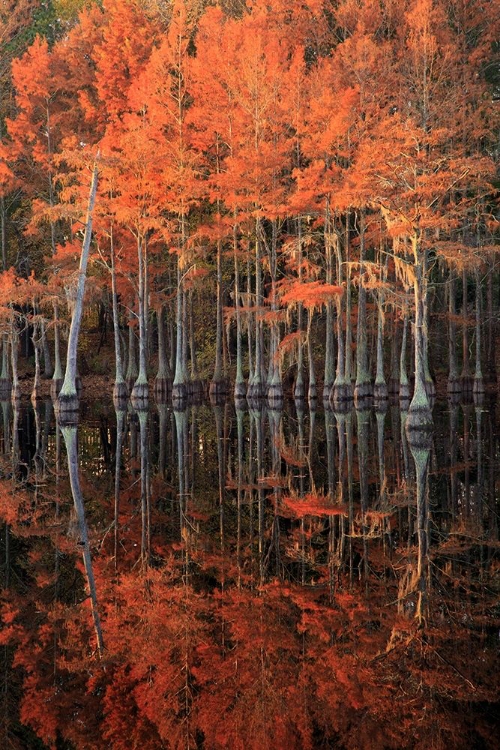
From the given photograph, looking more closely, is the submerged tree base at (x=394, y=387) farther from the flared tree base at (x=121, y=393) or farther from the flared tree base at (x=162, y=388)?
the flared tree base at (x=121, y=393)

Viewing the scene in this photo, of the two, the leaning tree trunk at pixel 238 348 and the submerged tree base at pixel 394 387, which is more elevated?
the leaning tree trunk at pixel 238 348

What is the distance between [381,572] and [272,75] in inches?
1041

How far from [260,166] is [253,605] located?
83.1 ft

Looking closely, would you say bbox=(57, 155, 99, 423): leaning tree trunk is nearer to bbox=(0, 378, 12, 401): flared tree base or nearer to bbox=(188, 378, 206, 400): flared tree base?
bbox=(188, 378, 206, 400): flared tree base

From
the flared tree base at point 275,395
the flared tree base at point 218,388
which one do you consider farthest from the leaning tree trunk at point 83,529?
the flared tree base at point 218,388

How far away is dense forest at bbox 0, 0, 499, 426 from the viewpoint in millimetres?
30656

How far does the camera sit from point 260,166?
3166cm

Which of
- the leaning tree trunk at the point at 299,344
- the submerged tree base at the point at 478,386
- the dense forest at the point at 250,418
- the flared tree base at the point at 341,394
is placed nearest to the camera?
the dense forest at the point at 250,418

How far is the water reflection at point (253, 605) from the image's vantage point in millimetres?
5957

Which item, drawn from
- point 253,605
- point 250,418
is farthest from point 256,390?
point 253,605

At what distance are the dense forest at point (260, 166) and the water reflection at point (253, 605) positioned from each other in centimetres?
1345

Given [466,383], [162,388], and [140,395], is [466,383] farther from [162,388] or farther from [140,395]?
[140,395]

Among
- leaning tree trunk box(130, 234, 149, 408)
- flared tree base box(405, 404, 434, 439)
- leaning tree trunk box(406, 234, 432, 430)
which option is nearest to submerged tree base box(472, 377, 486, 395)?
leaning tree trunk box(406, 234, 432, 430)

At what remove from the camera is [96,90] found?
133ft
